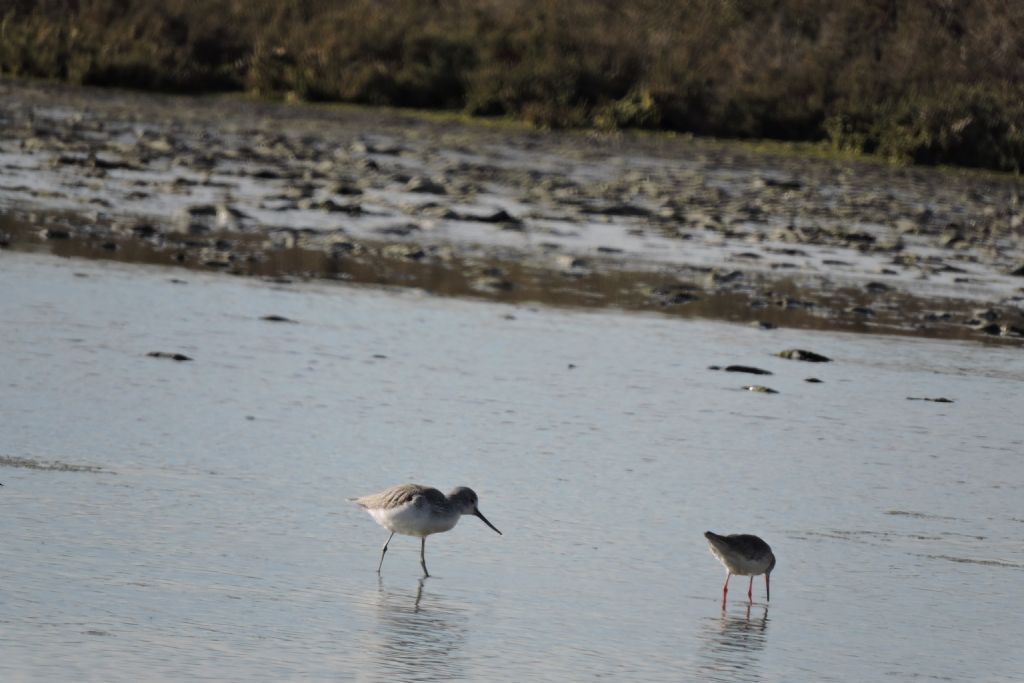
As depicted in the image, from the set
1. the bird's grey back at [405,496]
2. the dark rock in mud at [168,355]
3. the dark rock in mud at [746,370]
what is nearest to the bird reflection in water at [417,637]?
the bird's grey back at [405,496]

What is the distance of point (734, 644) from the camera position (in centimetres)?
701

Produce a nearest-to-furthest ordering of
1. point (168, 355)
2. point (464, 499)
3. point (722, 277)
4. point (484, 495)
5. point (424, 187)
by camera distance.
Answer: point (464, 499) < point (484, 495) < point (168, 355) < point (722, 277) < point (424, 187)

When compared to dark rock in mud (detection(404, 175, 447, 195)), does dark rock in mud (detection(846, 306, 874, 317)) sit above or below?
below

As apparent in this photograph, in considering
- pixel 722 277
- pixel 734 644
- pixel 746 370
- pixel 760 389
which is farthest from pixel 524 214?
pixel 734 644

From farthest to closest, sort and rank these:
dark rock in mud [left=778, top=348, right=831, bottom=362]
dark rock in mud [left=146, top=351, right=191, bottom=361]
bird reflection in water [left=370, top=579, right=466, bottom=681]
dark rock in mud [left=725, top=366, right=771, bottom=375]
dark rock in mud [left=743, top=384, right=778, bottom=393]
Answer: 1. dark rock in mud [left=778, top=348, right=831, bottom=362]
2. dark rock in mud [left=725, top=366, right=771, bottom=375]
3. dark rock in mud [left=743, top=384, right=778, bottom=393]
4. dark rock in mud [left=146, top=351, right=191, bottom=361]
5. bird reflection in water [left=370, top=579, right=466, bottom=681]

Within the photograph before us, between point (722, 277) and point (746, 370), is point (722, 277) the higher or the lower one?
the higher one

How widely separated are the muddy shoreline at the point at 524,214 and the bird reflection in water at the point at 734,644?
820 cm

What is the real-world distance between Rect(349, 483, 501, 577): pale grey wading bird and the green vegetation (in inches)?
923

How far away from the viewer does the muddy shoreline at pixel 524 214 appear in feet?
54.9

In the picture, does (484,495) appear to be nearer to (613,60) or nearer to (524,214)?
(524,214)

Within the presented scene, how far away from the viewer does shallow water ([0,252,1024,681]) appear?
6652 mm

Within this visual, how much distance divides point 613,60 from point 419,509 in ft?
91.5

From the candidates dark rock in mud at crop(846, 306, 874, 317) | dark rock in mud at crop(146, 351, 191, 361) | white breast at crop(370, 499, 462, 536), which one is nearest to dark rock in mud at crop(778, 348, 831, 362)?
dark rock in mud at crop(846, 306, 874, 317)

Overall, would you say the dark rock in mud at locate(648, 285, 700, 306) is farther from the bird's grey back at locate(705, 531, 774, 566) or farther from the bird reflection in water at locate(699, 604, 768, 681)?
the bird reflection in water at locate(699, 604, 768, 681)
